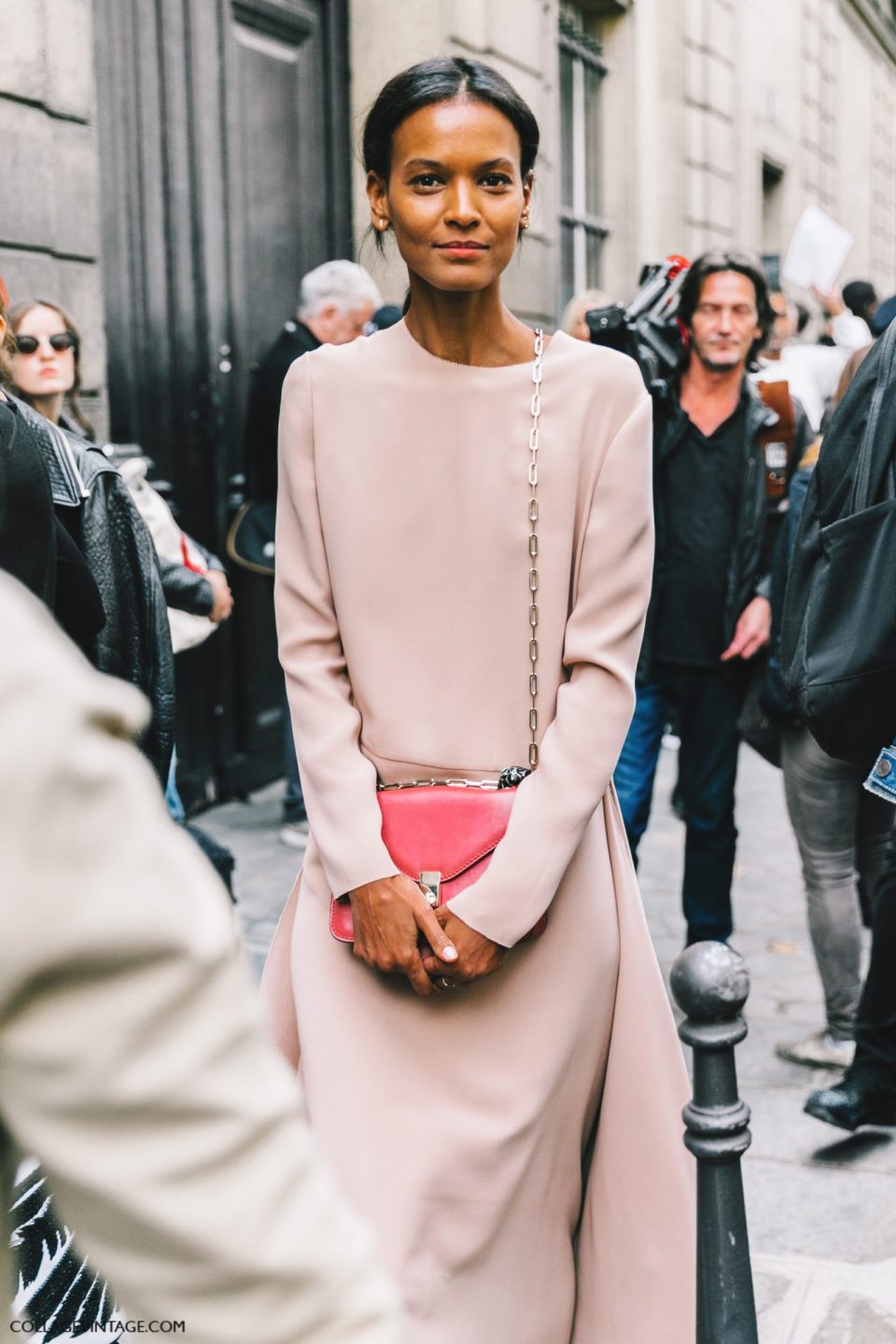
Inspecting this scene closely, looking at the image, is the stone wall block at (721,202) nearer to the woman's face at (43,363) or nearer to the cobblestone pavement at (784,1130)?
the cobblestone pavement at (784,1130)

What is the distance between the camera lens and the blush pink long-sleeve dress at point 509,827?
7.39 feet

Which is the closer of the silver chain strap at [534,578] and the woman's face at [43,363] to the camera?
the silver chain strap at [534,578]

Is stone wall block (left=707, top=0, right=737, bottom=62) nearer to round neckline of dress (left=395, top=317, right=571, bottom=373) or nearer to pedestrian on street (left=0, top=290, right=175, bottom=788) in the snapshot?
pedestrian on street (left=0, top=290, right=175, bottom=788)

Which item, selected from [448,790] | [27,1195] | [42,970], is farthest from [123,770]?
[27,1195]

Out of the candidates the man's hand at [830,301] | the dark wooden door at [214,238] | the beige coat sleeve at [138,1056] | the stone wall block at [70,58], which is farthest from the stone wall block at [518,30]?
the beige coat sleeve at [138,1056]

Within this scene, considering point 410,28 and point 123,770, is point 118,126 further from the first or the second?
point 123,770

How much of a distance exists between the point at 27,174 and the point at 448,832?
3517 millimetres

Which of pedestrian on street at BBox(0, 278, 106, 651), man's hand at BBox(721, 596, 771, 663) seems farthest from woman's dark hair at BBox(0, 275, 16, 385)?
man's hand at BBox(721, 596, 771, 663)

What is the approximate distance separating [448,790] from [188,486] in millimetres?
4409

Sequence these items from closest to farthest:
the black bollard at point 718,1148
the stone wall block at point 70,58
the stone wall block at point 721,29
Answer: the black bollard at point 718,1148
the stone wall block at point 70,58
the stone wall block at point 721,29

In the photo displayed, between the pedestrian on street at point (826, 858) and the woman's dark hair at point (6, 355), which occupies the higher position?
the woman's dark hair at point (6, 355)

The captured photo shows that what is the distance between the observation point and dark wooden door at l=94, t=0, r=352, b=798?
19.6 feet

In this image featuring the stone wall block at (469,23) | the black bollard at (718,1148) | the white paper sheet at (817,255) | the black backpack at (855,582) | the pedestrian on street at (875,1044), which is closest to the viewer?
the black bollard at (718,1148)

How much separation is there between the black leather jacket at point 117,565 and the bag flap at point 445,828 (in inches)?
45.7
